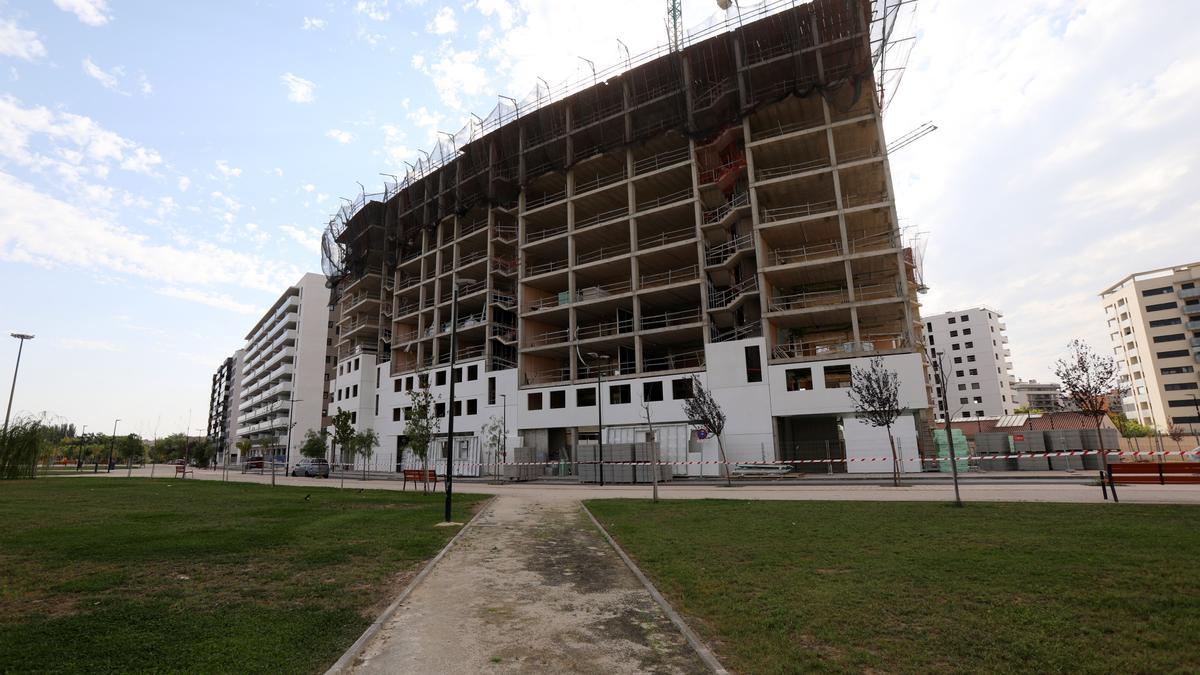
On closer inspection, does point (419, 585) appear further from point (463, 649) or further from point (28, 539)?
point (28, 539)

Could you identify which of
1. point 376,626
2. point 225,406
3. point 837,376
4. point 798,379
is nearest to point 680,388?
point 798,379

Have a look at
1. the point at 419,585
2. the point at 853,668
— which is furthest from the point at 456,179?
the point at 853,668

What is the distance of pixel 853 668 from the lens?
16.9 feet

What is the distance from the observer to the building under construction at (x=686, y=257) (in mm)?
37938

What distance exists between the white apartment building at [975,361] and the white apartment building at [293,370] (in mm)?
106743

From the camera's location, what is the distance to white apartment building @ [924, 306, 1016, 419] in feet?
337

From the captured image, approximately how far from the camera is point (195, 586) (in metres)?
8.30

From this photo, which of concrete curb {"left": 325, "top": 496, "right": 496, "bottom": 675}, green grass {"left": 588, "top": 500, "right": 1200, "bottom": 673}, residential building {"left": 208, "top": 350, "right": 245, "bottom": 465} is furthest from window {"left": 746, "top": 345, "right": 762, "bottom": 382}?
residential building {"left": 208, "top": 350, "right": 245, "bottom": 465}

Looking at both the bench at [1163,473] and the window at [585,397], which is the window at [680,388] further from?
the bench at [1163,473]

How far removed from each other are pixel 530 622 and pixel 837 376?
112 ft

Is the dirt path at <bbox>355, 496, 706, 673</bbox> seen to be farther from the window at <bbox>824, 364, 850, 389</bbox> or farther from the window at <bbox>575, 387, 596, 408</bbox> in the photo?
the window at <bbox>575, 387, 596, 408</bbox>

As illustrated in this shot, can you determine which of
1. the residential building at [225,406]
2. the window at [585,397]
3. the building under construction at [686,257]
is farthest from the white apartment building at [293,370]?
the window at [585,397]

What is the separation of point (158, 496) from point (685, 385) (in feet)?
102

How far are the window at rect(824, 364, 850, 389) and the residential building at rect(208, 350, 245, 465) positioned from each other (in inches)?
4827
